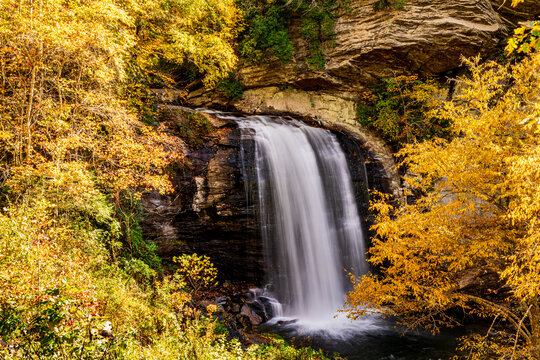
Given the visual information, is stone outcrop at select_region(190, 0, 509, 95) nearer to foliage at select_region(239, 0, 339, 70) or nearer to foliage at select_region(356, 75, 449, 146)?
foliage at select_region(239, 0, 339, 70)

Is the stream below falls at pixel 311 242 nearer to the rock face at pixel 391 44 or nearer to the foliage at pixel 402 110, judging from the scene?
the foliage at pixel 402 110

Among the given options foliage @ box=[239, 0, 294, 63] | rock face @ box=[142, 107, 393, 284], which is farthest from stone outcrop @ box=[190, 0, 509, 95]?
rock face @ box=[142, 107, 393, 284]

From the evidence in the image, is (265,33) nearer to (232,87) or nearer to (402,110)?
(232,87)

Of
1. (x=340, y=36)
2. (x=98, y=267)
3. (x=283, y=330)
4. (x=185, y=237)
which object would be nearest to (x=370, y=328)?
(x=283, y=330)

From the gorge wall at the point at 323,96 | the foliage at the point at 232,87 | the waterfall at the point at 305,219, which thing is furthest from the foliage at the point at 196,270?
the foliage at the point at 232,87

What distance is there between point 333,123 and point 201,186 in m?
8.30

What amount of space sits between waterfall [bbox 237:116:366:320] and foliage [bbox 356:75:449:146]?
3.65 meters

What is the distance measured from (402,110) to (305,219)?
8502 mm

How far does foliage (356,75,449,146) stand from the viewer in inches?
561

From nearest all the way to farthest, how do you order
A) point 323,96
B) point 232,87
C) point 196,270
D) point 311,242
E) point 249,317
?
point 196,270 → point 249,317 → point 311,242 → point 232,87 → point 323,96

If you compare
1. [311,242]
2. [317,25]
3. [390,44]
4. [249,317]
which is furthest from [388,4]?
[249,317]

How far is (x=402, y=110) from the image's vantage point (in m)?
15.1

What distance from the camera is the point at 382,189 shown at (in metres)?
13.2

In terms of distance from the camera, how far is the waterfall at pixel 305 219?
1041cm
